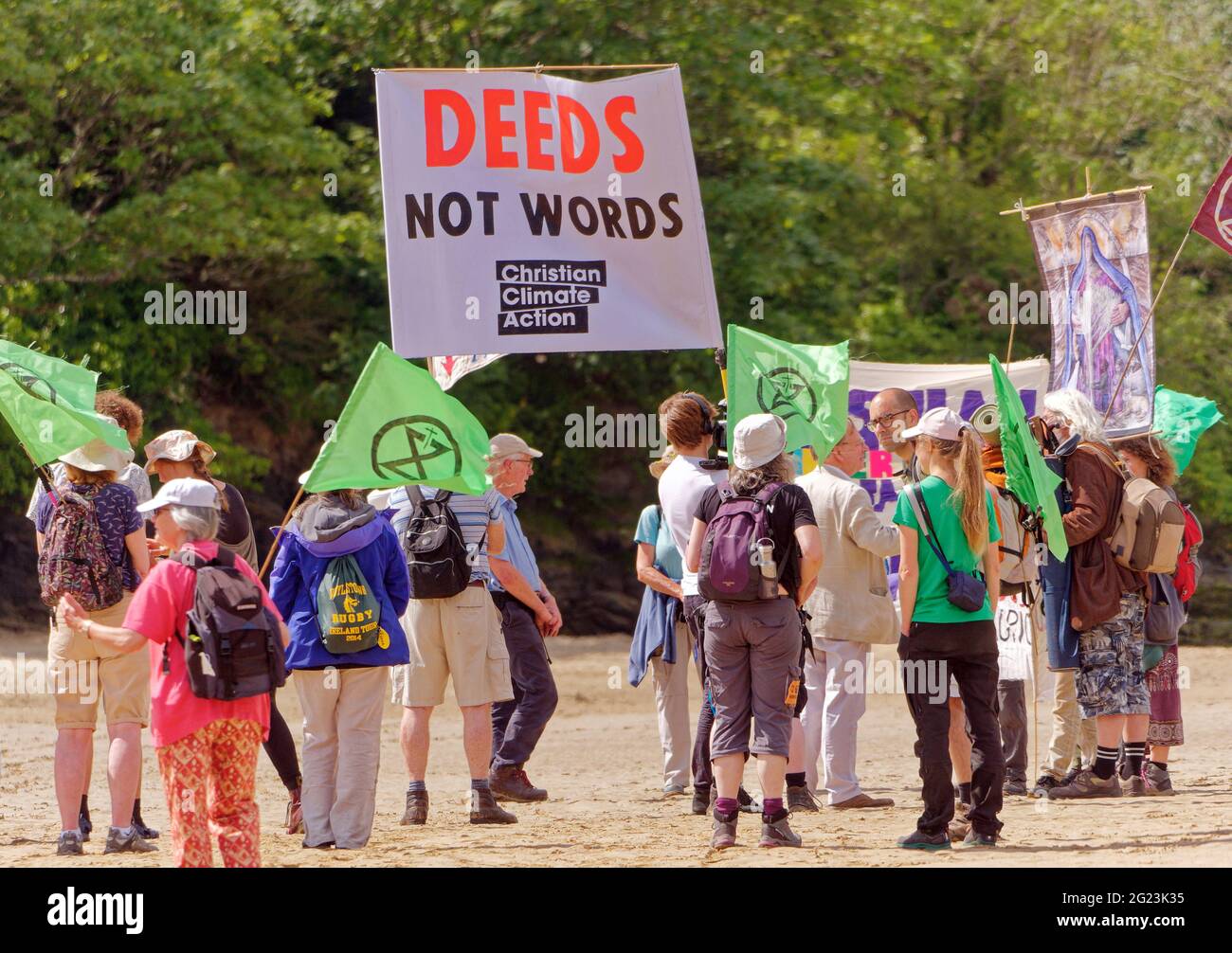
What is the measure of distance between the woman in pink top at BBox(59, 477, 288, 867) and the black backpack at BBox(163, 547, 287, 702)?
47 mm

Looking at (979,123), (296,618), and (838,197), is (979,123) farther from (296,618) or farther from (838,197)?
(296,618)

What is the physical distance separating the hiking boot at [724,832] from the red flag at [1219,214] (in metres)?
3.73

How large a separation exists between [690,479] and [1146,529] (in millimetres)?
2067

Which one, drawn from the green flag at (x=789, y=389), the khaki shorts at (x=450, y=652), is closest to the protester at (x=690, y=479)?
the green flag at (x=789, y=389)

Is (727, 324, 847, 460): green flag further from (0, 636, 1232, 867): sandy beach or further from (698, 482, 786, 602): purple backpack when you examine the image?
(0, 636, 1232, 867): sandy beach

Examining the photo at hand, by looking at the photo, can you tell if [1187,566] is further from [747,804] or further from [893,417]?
[747,804]

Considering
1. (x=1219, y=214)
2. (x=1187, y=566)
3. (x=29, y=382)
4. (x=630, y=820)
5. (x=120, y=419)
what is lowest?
(x=630, y=820)

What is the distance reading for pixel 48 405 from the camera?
651 centimetres

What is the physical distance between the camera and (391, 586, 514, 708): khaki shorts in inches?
296

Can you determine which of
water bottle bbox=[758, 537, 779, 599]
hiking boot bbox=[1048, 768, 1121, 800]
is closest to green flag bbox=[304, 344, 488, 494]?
water bottle bbox=[758, 537, 779, 599]

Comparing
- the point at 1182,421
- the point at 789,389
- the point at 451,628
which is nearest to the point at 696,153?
the point at 1182,421

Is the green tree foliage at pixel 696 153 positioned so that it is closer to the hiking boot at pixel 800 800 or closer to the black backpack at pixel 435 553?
the hiking boot at pixel 800 800

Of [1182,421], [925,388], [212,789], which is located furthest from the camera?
[925,388]

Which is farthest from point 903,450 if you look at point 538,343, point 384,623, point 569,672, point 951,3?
point 951,3
